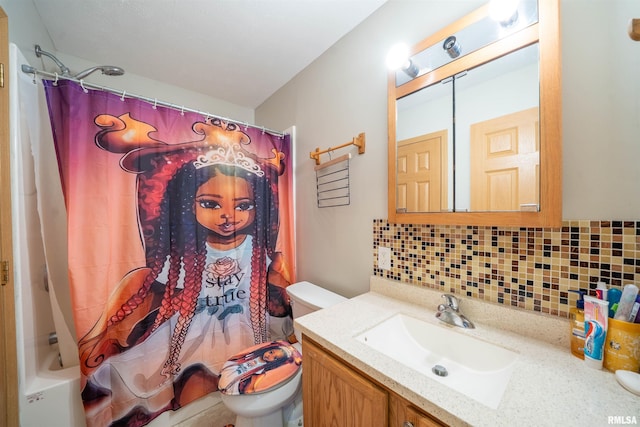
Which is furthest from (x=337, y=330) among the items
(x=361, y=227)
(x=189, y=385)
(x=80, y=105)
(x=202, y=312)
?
(x=80, y=105)

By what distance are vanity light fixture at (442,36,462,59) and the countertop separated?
3.33ft

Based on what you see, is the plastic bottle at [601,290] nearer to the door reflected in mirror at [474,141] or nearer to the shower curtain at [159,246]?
the door reflected in mirror at [474,141]

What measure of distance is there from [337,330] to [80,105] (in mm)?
1622

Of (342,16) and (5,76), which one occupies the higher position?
(342,16)

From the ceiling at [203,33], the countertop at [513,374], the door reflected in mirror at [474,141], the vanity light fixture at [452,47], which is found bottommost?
the countertop at [513,374]

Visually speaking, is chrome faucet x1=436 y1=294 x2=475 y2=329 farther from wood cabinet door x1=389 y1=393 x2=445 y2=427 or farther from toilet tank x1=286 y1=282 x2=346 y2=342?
toilet tank x1=286 y1=282 x2=346 y2=342

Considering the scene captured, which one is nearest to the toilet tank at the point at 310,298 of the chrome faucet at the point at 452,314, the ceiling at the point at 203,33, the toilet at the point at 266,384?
the toilet at the point at 266,384

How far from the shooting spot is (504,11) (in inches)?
29.8

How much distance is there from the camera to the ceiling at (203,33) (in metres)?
1.16

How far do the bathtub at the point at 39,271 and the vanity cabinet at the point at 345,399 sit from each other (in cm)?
119

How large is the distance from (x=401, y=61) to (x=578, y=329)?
3.99 feet

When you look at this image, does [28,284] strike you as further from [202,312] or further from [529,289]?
[529,289]

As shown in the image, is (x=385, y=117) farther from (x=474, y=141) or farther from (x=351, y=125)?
(x=474, y=141)

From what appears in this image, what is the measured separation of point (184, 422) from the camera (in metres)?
1.34
